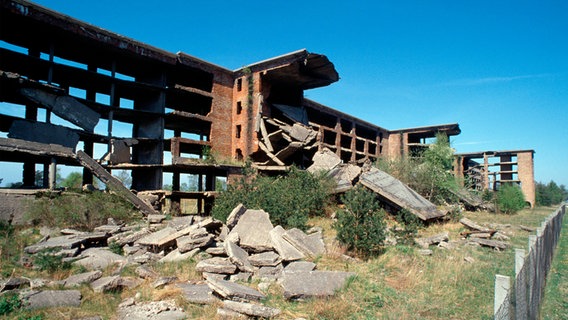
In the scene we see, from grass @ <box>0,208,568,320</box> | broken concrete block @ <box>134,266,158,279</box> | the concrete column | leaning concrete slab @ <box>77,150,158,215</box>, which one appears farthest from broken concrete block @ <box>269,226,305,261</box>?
leaning concrete slab @ <box>77,150,158,215</box>

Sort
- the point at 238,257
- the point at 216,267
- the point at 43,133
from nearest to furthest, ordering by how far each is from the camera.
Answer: the point at 216,267
the point at 238,257
the point at 43,133

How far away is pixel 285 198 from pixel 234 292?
18.5ft

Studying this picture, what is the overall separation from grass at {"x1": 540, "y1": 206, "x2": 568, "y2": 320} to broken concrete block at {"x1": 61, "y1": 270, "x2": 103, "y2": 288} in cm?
787

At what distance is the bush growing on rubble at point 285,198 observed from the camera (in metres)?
10.1

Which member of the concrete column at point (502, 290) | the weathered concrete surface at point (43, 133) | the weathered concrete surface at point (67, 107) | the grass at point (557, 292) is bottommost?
the grass at point (557, 292)


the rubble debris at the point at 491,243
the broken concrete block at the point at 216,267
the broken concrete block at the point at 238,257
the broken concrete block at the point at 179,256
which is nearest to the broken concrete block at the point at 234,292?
the broken concrete block at the point at 216,267

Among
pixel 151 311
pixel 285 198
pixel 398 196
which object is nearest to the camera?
pixel 151 311

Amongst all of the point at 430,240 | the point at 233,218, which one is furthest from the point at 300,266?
the point at 430,240

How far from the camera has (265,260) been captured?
720 cm

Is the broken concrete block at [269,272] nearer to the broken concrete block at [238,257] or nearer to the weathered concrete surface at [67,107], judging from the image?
the broken concrete block at [238,257]

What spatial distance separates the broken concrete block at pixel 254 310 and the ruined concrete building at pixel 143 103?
1024cm

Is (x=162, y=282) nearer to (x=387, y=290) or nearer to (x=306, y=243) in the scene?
(x=306, y=243)

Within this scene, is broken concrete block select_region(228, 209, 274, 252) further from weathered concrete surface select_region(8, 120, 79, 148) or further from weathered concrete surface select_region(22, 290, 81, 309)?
weathered concrete surface select_region(8, 120, 79, 148)

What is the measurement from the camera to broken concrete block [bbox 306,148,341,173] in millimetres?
16297
